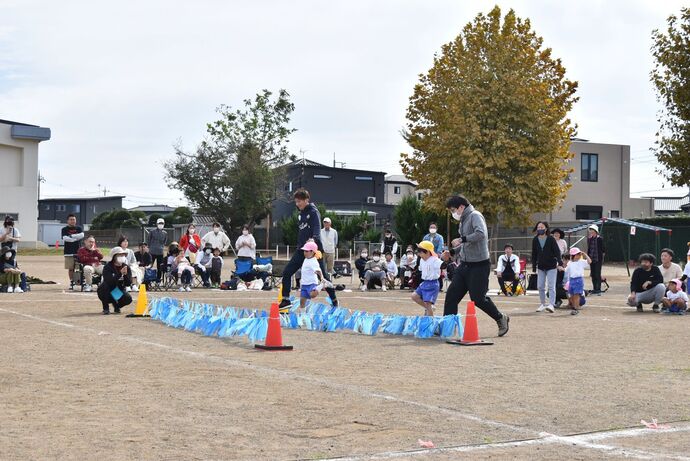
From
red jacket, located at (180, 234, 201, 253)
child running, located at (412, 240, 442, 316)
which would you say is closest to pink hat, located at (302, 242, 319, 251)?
child running, located at (412, 240, 442, 316)

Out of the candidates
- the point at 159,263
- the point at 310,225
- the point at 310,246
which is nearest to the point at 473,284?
the point at 310,246

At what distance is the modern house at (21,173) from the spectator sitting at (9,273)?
131 feet

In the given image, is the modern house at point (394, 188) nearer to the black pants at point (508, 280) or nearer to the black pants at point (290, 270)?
the black pants at point (508, 280)

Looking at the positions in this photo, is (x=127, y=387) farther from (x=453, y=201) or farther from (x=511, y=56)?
(x=511, y=56)

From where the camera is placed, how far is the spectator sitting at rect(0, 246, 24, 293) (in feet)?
77.8

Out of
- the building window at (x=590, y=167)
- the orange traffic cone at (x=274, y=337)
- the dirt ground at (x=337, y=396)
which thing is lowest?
the dirt ground at (x=337, y=396)

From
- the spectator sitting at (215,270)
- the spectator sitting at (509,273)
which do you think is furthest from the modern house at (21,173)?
the spectator sitting at (509,273)

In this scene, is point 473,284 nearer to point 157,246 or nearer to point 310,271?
point 310,271

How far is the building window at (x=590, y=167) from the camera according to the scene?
64188 millimetres

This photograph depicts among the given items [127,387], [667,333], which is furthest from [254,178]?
[127,387]

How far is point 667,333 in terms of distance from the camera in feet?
49.5

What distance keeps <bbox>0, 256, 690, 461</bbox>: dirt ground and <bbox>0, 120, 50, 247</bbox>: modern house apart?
5081 cm

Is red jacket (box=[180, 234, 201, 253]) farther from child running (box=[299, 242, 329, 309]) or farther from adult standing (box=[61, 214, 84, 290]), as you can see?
child running (box=[299, 242, 329, 309])

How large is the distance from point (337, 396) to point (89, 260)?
1761 centimetres
